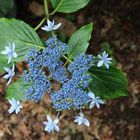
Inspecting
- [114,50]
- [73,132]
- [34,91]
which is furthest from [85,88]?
[114,50]

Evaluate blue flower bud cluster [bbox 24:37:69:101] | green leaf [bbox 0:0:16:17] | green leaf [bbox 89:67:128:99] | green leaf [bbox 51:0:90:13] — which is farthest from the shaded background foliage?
blue flower bud cluster [bbox 24:37:69:101]

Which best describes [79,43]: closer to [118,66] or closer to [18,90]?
[18,90]

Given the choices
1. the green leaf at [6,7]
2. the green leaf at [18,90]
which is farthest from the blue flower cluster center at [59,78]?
the green leaf at [6,7]

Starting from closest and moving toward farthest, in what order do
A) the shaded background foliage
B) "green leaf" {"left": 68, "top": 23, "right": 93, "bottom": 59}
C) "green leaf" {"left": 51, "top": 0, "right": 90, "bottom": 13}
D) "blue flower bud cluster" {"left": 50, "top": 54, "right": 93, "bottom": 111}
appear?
"blue flower bud cluster" {"left": 50, "top": 54, "right": 93, "bottom": 111} < "green leaf" {"left": 68, "top": 23, "right": 93, "bottom": 59} < "green leaf" {"left": 51, "top": 0, "right": 90, "bottom": 13} < the shaded background foliage

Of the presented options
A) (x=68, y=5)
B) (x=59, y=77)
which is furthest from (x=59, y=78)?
(x=68, y=5)

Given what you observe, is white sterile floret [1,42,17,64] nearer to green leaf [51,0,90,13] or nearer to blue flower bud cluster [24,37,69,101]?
blue flower bud cluster [24,37,69,101]

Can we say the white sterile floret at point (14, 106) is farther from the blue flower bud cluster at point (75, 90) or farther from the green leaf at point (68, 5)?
the green leaf at point (68, 5)
